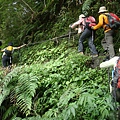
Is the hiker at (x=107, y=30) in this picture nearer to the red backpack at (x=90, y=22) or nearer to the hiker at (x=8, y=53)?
the red backpack at (x=90, y=22)

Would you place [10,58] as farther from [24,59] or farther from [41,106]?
[41,106]

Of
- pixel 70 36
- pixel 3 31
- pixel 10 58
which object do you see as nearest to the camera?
pixel 70 36

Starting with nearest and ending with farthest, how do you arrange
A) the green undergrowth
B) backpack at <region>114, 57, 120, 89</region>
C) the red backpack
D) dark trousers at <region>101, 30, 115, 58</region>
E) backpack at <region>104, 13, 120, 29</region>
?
1. backpack at <region>114, 57, 120, 89</region>
2. the green undergrowth
3. backpack at <region>104, 13, 120, 29</region>
4. dark trousers at <region>101, 30, 115, 58</region>
5. the red backpack

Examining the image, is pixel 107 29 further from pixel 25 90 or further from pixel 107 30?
pixel 25 90

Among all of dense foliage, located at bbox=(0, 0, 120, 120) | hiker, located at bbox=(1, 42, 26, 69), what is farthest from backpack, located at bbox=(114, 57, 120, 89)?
hiker, located at bbox=(1, 42, 26, 69)

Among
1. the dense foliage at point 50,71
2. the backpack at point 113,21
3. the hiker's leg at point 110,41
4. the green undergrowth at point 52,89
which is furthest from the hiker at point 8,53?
the backpack at point 113,21

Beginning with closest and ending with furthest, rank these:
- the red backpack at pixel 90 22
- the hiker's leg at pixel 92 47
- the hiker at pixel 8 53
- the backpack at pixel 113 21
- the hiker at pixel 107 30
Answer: the backpack at pixel 113 21, the hiker at pixel 107 30, the hiker's leg at pixel 92 47, the red backpack at pixel 90 22, the hiker at pixel 8 53

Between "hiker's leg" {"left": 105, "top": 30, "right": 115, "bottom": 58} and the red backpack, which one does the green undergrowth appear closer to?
"hiker's leg" {"left": 105, "top": 30, "right": 115, "bottom": 58}

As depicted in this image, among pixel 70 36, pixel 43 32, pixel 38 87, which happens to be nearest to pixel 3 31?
pixel 43 32

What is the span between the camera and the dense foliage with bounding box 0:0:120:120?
15.5 ft

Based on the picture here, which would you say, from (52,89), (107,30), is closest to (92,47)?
(107,30)

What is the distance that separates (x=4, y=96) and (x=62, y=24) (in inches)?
210

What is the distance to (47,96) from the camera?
20.5 ft

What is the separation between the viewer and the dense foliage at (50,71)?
186 inches
